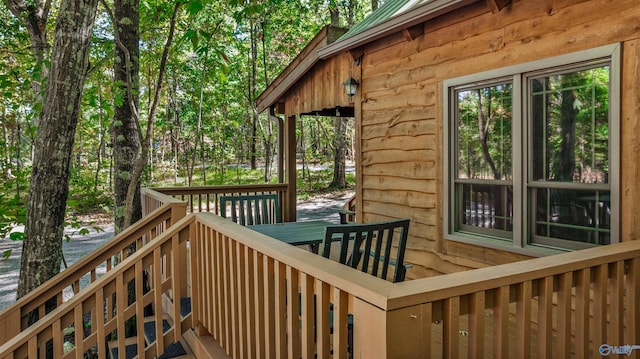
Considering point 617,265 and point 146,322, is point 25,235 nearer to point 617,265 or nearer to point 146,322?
point 146,322

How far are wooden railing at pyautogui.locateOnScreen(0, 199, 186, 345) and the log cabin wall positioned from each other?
7.17 feet

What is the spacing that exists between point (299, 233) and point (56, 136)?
225cm

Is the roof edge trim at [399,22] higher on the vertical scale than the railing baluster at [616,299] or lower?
higher

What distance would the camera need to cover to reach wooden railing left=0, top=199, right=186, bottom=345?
3658 mm

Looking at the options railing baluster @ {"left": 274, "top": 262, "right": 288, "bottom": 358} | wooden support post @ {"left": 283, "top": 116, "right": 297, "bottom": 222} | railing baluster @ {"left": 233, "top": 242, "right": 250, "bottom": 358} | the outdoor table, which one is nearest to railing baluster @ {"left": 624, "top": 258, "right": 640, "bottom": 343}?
railing baluster @ {"left": 274, "top": 262, "right": 288, "bottom": 358}

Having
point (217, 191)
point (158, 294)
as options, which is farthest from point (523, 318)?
point (217, 191)

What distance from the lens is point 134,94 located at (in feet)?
17.2

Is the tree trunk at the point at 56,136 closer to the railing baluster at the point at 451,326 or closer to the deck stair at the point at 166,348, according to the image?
the deck stair at the point at 166,348

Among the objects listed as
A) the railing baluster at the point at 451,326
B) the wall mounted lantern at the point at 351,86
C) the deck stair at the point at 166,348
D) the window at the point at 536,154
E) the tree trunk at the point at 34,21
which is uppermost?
the tree trunk at the point at 34,21

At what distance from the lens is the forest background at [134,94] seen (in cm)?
374

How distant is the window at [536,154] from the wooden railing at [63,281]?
269cm

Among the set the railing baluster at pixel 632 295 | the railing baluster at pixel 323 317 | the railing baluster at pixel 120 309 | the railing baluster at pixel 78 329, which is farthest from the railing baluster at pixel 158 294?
the railing baluster at pixel 632 295

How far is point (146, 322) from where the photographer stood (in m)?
4.60

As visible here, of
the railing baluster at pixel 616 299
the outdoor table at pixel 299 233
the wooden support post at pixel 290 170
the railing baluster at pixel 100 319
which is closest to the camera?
the railing baluster at pixel 616 299
